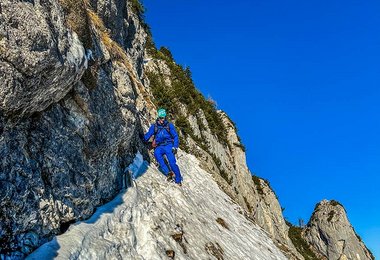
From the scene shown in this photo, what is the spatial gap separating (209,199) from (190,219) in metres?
4.08

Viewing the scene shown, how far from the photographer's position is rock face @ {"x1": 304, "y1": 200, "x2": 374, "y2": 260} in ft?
181

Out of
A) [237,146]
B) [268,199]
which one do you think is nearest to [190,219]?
[237,146]

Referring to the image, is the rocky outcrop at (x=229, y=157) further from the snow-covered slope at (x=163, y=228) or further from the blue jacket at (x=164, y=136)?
the blue jacket at (x=164, y=136)

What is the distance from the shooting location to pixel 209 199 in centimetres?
1722

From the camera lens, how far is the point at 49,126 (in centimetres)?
862

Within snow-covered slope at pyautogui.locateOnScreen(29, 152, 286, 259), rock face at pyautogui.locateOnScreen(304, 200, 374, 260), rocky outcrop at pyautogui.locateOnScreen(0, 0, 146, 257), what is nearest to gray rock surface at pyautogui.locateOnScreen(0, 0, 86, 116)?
rocky outcrop at pyautogui.locateOnScreen(0, 0, 146, 257)

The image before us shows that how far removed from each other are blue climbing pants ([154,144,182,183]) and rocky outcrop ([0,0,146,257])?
3478mm

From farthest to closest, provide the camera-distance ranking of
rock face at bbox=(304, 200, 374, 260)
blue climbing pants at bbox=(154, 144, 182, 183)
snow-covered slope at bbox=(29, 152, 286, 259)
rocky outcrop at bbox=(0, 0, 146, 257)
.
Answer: rock face at bbox=(304, 200, 374, 260) → blue climbing pants at bbox=(154, 144, 182, 183) → snow-covered slope at bbox=(29, 152, 286, 259) → rocky outcrop at bbox=(0, 0, 146, 257)

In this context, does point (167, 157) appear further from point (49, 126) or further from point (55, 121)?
point (49, 126)

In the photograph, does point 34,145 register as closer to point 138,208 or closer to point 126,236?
point 126,236

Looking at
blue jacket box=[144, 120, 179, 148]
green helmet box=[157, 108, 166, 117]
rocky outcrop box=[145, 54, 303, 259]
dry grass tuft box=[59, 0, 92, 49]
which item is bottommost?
dry grass tuft box=[59, 0, 92, 49]

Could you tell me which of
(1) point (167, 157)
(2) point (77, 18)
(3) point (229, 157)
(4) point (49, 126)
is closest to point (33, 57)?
(4) point (49, 126)

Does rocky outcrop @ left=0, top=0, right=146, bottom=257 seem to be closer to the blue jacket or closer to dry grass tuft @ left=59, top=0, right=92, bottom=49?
dry grass tuft @ left=59, top=0, right=92, bottom=49

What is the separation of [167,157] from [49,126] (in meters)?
7.11
